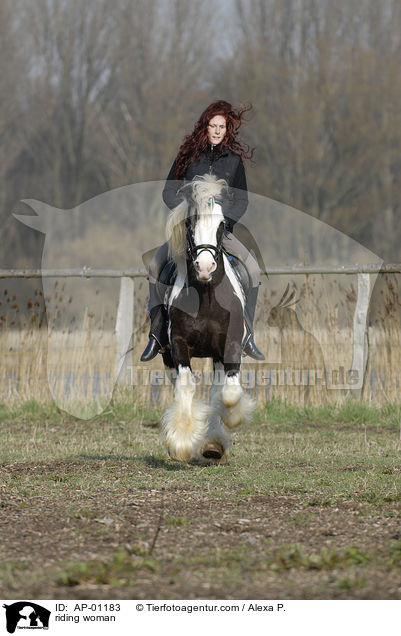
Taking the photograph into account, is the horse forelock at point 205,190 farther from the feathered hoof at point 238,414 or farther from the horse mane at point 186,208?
the feathered hoof at point 238,414

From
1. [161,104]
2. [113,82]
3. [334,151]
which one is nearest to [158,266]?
[334,151]

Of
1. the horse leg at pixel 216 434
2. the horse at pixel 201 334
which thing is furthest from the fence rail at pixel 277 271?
the horse at pixel 201 334

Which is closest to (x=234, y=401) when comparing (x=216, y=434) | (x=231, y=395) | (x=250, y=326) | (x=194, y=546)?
(x=231, y=395)

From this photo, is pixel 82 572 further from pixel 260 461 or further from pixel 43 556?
pixel 260 461

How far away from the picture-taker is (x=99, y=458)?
25.5 feet

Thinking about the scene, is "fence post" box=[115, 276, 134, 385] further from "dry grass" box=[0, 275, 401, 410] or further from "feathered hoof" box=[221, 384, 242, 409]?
"feathered hoof" box=[221, 384, 242, 409]

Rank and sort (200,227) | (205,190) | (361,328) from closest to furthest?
(200,227) < (205,190) < (361,328)

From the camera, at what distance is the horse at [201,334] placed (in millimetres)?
6503

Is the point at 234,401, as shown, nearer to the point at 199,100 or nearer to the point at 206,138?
the point at 206,138

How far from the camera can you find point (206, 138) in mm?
6953
